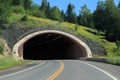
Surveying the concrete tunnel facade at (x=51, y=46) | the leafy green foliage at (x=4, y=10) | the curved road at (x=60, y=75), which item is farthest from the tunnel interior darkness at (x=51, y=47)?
the curved road at (x=60, y=75)

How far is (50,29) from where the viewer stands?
276ft

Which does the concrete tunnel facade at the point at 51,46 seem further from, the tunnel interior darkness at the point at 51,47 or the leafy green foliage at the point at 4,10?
the leafy green foliage at the point at 4,10

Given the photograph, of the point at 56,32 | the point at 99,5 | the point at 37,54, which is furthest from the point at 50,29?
the point at 99,5

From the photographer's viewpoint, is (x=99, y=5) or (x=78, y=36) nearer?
(x=78, y=36)

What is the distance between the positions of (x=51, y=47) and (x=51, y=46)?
360 millimetres

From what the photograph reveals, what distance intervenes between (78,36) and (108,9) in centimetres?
4718

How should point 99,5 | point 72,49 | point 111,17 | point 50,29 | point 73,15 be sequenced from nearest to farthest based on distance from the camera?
point 50,29 < point 72,49 < point 111,17 < point 99,5 < point 73,15

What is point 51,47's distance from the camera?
10631 centimetres

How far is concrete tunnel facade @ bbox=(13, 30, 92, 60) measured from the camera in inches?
3196

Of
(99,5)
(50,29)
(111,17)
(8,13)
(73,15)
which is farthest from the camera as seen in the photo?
(73,15)

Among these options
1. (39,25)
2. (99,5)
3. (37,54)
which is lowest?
(37,54)

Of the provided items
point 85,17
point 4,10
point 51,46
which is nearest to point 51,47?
point 51,46

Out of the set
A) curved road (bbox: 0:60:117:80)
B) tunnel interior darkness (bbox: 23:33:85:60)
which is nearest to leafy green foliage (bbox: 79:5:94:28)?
tunnel interior darkness (bbox: 23:33:85:60)

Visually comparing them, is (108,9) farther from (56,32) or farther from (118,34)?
(56,32)
